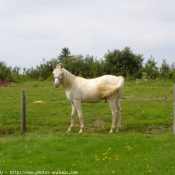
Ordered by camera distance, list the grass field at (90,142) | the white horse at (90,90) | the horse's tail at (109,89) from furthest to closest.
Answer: the white horse at (90,90) → the horse's tail at (109,89) → the grass field at (90,142)

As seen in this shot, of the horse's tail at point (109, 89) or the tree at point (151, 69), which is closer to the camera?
the horse's tail at point (109, 89)

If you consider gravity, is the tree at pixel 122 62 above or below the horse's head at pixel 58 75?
above

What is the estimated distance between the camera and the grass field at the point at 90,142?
6922mm

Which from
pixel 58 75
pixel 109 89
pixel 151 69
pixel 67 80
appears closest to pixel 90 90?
pixel 109 89

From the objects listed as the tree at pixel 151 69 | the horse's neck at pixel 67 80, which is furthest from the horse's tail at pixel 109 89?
the tree at pixel 151 69

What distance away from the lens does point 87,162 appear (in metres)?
7.28

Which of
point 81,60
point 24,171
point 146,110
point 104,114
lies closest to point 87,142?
point 24,171

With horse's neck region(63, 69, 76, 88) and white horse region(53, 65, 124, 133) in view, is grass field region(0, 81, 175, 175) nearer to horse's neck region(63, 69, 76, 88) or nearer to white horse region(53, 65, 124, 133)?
white horse region(53, 65, 124, 133)

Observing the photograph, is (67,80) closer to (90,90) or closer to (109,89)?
(90,90)

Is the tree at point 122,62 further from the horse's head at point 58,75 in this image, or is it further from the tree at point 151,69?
the horse's head at point 58,75

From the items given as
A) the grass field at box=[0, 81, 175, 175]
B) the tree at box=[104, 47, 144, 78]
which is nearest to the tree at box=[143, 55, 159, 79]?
the tree at box=[104, 47, 144, 78]

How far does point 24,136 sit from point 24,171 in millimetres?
3678

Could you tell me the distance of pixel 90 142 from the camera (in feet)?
29.6

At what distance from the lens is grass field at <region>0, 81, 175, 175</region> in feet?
22.7
